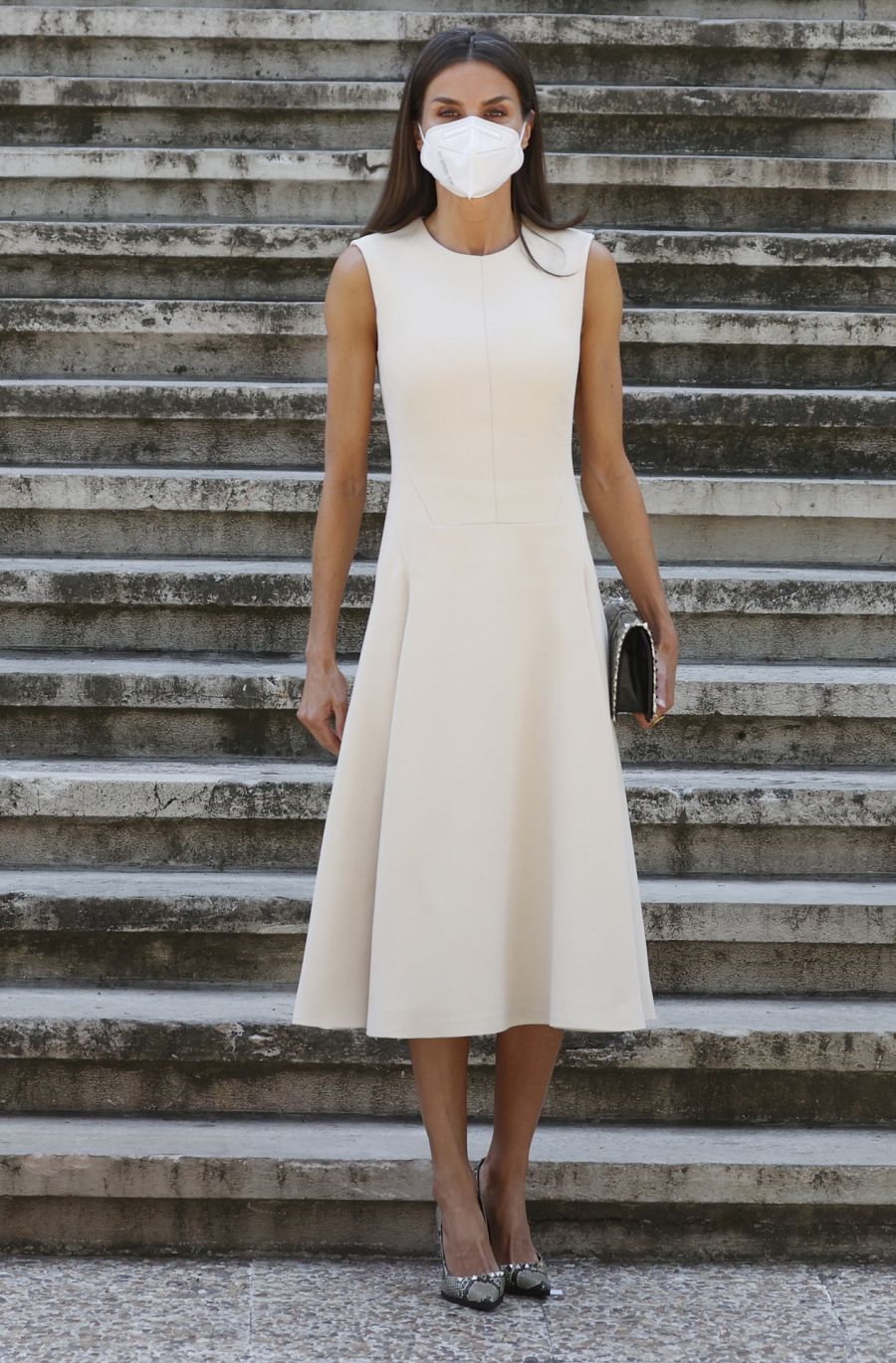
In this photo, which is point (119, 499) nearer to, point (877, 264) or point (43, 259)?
point (43, 259)

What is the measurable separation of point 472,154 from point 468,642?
29.6 inches

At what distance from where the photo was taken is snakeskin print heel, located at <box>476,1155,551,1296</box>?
2709 mm

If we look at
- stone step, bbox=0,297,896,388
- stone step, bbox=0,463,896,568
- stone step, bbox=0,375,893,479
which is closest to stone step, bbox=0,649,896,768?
stone step, bbox=0,463,896,568

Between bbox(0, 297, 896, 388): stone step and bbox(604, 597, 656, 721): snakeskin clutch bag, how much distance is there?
2226 millimetres

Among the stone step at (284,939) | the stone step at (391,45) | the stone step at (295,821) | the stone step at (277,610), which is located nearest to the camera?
the stone step at (284,939)

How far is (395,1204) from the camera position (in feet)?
9.57

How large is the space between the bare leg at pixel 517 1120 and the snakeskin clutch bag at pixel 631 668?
0.56m

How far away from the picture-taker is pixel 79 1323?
2.62 m

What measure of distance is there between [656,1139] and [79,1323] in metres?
1.10

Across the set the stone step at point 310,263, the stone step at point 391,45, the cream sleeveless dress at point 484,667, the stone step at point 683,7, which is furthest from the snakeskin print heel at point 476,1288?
the stone step at point 683,7

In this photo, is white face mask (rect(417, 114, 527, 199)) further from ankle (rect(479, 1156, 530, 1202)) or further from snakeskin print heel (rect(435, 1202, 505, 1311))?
snakeskin print heel (rect(435, 1202, 505, 1311))

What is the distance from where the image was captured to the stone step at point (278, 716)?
386cm

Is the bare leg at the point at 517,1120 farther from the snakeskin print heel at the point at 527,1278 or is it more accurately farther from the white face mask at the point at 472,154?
the white face mask at the point at 472,154

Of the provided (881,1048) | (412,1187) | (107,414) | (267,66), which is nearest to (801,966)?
(881,1048)
